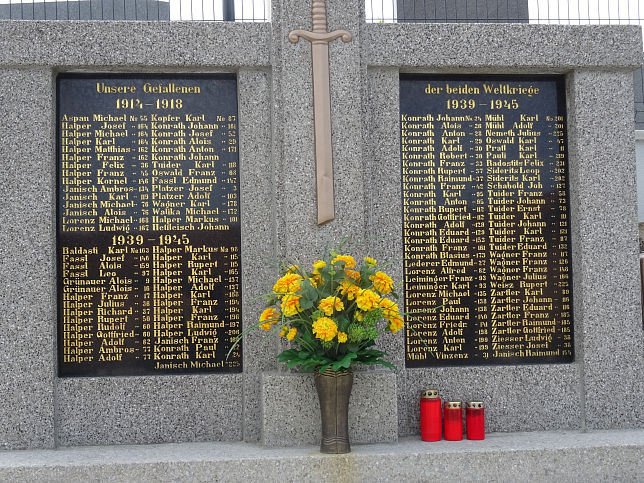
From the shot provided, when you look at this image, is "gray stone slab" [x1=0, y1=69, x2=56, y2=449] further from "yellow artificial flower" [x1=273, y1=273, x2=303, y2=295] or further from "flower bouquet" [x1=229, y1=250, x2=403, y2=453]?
"yellow artificial flower" [x1=273, y1=273, x2=303, y2=295]

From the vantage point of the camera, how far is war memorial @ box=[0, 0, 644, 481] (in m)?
6.06

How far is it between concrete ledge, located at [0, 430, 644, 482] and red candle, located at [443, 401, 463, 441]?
11 cm

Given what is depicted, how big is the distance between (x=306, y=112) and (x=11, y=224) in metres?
2.44

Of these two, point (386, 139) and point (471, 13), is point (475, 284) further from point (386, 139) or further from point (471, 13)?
point (471, 13)

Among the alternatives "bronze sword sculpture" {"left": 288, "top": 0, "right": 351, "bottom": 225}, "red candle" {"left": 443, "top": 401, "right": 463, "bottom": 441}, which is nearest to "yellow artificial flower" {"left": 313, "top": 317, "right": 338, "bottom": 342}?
"bronze sword sculpture" {"left": 288, "top": 0, "right": 351, "bottom": 225}

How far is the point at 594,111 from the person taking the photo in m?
6.49

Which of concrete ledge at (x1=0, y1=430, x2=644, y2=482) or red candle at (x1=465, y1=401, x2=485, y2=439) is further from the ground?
red candle at (x1=465, y1=401, x2=485, y2=439)

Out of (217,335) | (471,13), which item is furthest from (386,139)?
(471,13)

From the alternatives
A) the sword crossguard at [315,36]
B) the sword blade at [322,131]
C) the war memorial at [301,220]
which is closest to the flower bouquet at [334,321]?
the war memorial at [301,220]

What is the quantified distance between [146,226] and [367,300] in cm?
204

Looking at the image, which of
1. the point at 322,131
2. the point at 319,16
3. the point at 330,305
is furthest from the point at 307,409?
the point at 319,16

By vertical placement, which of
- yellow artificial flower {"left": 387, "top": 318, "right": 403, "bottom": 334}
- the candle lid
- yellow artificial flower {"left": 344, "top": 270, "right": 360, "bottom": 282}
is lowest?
the candle lid

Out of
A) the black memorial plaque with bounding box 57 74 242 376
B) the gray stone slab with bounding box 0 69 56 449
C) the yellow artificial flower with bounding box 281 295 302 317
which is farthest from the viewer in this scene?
the black memorial plaque with bounding box 57 74 242 376

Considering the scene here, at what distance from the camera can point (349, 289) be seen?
18.0 feet
